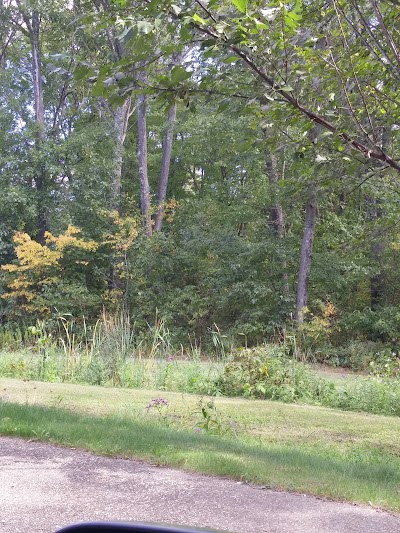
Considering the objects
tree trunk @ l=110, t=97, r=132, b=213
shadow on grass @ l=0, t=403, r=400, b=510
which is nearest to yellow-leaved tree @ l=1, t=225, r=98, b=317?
tree trunk @ l=110, t=97, r=132, b=213

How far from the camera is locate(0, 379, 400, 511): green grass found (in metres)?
5.46

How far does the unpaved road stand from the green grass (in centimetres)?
25

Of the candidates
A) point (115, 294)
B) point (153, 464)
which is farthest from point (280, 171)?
point (153, 464)

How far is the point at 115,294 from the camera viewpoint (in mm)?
25172

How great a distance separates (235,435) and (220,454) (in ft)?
4.73

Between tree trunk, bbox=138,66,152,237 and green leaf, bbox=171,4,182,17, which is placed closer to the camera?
green leaf, bbox=171,4,182,17

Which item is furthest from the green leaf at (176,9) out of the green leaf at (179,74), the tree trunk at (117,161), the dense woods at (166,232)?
the tree trunk at (117,161)

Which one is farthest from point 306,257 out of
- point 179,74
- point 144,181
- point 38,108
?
point 179,74

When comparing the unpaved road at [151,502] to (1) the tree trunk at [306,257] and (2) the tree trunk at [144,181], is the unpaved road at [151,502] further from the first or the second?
(2) the tree trunk at [144,181]

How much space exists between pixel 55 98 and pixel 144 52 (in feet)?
88.6

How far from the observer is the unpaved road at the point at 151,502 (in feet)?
14.4

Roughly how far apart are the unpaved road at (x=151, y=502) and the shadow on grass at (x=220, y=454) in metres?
0.19

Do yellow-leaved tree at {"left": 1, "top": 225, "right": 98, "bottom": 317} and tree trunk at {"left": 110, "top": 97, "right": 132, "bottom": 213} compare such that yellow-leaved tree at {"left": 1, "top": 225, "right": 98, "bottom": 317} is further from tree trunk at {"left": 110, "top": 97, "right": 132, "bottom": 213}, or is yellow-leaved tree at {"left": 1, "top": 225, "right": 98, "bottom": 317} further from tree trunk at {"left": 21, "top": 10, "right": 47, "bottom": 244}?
tree trunk at {"left": 110, "top": 97, "right": 132, "bottom": 213}

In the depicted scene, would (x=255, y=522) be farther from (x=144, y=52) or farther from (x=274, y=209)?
(x=274, y=209)
